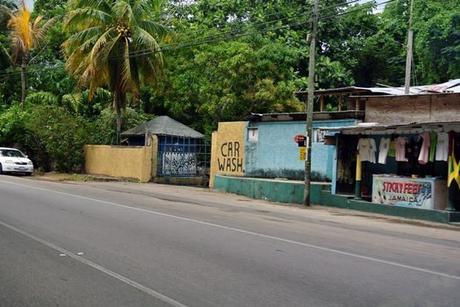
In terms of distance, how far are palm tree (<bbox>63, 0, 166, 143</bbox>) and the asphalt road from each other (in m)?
16.2

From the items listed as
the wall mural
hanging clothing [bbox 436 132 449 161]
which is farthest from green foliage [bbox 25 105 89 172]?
hanging clothing [bbox 436 132 449 161]

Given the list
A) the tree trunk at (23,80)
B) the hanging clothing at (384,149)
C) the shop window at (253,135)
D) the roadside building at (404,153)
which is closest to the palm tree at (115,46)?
the shop window at (253,135)

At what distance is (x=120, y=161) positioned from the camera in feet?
103

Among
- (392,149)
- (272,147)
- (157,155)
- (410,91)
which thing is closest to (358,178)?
(392,149)

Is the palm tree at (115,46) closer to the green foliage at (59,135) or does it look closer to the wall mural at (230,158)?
the green foliage at (59,135)

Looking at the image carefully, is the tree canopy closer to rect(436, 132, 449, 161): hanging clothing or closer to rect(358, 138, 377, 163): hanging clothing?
rect(358, 138, 377, 163): hanging clothing

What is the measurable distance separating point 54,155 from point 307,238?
2387cm

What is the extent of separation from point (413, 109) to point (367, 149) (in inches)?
106

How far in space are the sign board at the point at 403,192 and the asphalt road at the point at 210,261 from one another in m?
2.78

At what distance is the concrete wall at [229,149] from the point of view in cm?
2723

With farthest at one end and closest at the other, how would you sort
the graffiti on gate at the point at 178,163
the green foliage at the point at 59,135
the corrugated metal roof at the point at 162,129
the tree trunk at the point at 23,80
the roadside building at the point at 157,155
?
the tree trunk at the point at 23,80 → the green foliage at the point at 59,135 → the graffiti on gate at the point at 178,163 → the corrugated metal roof at the point at 162,129 → the roadside building at the point at 157,155

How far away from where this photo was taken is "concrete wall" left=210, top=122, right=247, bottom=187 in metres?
27.2

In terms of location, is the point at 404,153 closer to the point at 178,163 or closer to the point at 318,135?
the point at 318,135

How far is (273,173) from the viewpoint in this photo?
Result: 25.6m
